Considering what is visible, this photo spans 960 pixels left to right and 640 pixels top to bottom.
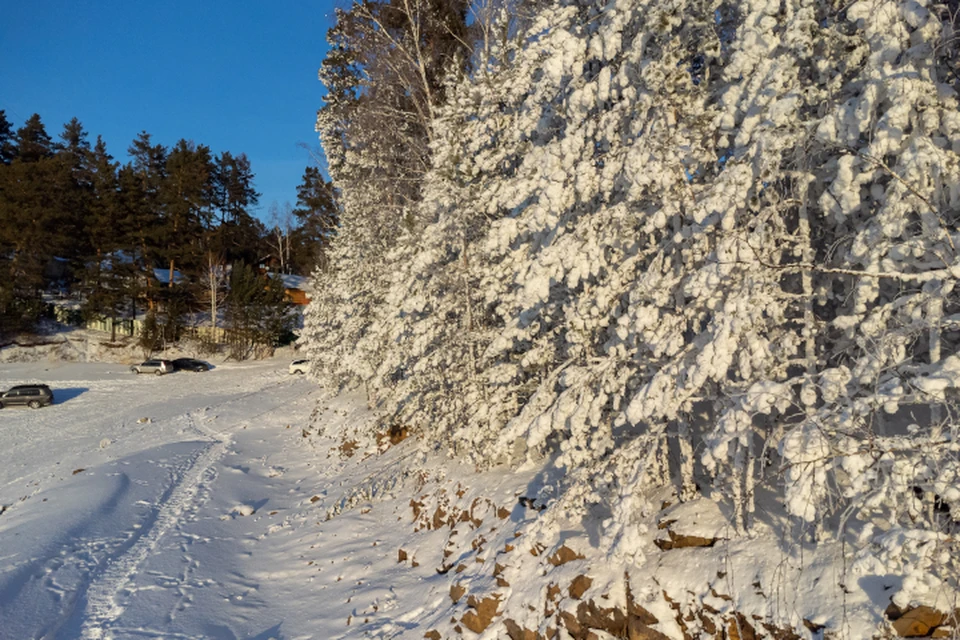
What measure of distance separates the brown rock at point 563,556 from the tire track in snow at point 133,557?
6.96 meters

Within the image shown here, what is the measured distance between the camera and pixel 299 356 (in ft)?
137

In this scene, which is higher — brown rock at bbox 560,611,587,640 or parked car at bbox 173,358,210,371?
parked car at bbox 173,358,210,371

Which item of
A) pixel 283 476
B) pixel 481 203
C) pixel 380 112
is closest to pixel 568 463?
pixel 481 203

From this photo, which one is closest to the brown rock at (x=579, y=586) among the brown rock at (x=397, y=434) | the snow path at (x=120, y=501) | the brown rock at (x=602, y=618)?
the brown rock at (x=602, y=618)

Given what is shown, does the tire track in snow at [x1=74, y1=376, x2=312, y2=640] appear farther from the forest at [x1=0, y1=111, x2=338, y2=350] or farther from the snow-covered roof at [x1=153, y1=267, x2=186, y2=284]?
the snow-covered roof at [x1=153, y1=267, x2=186, y2=284]

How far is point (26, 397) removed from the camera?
93.6 ft

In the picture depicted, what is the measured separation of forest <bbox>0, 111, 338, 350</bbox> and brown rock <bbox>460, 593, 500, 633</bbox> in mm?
34538

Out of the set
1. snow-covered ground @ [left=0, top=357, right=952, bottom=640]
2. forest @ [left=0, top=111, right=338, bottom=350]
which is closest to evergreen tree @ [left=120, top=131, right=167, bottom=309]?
forest @ [left=0, top=111, right=338, bottom=350]

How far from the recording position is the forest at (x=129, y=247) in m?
41.3

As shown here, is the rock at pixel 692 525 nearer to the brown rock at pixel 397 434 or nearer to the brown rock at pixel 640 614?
the brown rock at pixel 640 614

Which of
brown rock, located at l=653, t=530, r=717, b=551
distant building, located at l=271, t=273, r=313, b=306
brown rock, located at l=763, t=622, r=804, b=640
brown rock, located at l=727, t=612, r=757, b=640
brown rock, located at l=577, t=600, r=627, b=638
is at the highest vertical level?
distant building, located at l=271, t=273, r=313, b=306

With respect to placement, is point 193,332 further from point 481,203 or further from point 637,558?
point 637,558

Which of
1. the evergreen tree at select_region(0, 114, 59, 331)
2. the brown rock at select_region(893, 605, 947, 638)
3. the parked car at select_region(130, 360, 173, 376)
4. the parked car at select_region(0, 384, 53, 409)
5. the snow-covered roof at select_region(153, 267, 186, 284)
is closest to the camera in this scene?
the brown rock at select_region(893, 605, 947, 638)

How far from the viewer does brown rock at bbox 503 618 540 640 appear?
6.45 m
